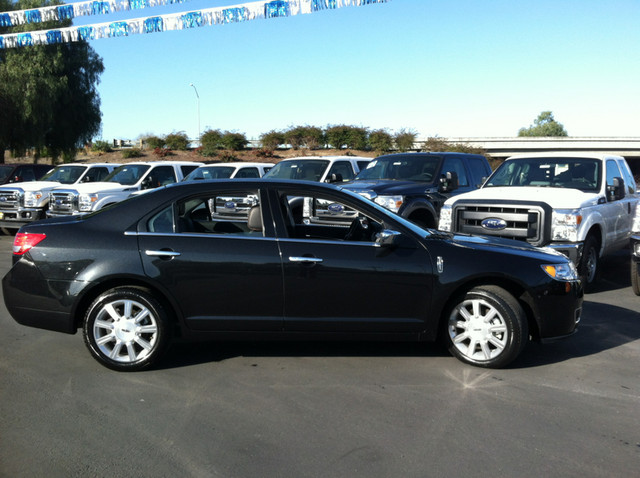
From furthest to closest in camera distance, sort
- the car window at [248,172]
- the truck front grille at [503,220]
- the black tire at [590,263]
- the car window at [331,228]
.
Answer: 1. the car window at [248,172]
2. the black tire at [590,263]
3. the truck front grille at [503,220]
4. the car window at [331,228]

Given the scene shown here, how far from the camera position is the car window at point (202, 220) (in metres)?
5.25

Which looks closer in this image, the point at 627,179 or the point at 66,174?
the point at 627,179

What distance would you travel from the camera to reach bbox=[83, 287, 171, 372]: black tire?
5.05 m

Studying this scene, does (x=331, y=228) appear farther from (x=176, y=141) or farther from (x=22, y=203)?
(x=176, y=141)

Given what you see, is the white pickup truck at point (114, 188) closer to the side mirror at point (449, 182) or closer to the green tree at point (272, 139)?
the side mirror at point (449, 182)

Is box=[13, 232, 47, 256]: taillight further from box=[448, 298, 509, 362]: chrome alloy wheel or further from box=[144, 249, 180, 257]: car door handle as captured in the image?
box=[448, 298, 509, 362]: chrome alloy wheel

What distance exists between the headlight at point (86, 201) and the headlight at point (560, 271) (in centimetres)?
1151

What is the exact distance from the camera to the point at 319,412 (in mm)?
4273

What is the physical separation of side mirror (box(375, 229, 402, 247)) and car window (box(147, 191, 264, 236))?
1019 mm

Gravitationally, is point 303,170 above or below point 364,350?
above

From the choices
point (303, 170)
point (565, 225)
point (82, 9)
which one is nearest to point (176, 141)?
point (82, 9)

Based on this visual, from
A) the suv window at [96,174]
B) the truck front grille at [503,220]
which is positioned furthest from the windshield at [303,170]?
the suv window at [96,174]

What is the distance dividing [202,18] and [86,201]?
5.33 meters

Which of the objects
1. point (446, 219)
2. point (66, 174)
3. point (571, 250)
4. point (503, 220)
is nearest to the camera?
point (571, 250)
